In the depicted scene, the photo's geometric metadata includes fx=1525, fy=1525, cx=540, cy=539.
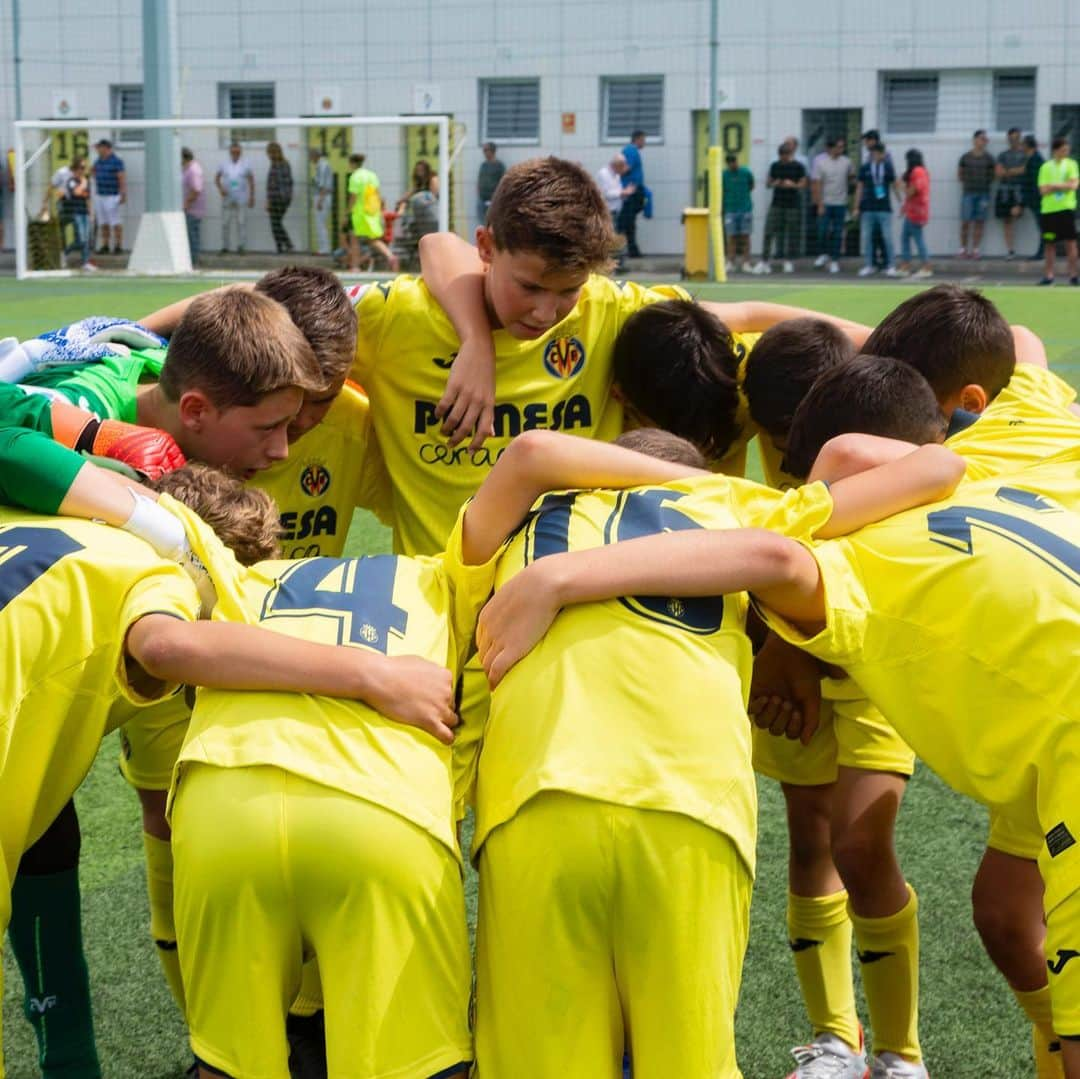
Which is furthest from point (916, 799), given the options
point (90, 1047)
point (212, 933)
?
point (212, 933)

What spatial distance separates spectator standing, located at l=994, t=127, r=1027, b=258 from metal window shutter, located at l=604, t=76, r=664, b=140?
532 centimetres

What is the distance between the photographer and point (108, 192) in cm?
1945

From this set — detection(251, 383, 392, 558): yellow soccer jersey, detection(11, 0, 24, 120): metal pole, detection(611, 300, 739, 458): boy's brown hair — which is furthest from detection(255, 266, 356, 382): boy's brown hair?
detection(11, 0, 24, 120): metal pole

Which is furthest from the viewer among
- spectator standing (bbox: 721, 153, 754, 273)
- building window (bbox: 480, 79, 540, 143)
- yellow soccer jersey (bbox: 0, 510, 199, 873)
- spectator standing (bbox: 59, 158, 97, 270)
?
building window (bbox: 480, 79, 540, 143)

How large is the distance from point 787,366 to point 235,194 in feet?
53.3

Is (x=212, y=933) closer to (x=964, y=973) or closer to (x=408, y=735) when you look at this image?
(x=408, y=735)

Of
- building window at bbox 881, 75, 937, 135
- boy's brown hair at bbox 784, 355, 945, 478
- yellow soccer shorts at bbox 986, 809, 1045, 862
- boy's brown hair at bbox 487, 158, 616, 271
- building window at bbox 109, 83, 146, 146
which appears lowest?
yellow soccer shorts at bbox 986, 809, 1045, 862

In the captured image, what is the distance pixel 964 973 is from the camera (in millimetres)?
3568

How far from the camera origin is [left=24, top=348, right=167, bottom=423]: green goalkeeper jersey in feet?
10.6

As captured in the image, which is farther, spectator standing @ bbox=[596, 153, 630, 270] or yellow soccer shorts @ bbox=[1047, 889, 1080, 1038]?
spectator standing @ bbox=[596, 153, 630, 270]

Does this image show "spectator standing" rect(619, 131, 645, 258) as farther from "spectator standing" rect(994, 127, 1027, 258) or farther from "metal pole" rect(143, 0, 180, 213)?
"metal pole" rect(143, 0, 180, 213)

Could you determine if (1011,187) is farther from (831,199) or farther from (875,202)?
(831,199)

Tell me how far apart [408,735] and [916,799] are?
103 inches

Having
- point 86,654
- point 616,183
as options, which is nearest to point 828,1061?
point 86,654
